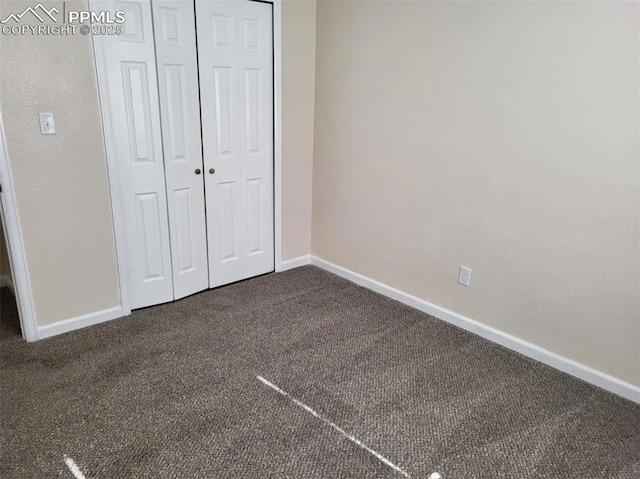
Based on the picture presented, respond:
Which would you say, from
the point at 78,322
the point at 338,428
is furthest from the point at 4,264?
the point at 338,428

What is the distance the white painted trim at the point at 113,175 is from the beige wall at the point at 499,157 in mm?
1550

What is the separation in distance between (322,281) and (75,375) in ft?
5.89

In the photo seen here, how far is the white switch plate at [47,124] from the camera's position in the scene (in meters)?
2.34

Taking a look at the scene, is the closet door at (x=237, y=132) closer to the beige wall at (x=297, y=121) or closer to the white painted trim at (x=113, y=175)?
the beige wall at (x=297, y=121)

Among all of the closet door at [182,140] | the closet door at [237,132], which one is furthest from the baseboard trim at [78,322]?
the closet door at [237,132]

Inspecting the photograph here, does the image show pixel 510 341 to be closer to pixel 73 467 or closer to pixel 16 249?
pixel 73 467

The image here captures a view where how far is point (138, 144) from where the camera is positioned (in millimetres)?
2703

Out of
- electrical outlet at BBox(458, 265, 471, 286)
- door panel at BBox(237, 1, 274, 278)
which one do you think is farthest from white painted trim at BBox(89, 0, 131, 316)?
electrical outlet at BBox(458, 265, 471, 286)

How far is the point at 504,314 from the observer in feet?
8.64

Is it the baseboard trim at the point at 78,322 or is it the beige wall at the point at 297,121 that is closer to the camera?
the baseboard trim at the point at 78,322

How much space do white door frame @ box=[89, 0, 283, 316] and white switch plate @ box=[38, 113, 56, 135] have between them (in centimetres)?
25

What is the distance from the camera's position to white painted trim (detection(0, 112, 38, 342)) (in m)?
2.29

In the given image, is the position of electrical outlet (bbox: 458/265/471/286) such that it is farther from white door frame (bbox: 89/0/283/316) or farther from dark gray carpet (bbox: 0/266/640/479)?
white door frame (bbox: 89/0/283/316)

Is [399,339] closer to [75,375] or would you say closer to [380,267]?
[380,267]
